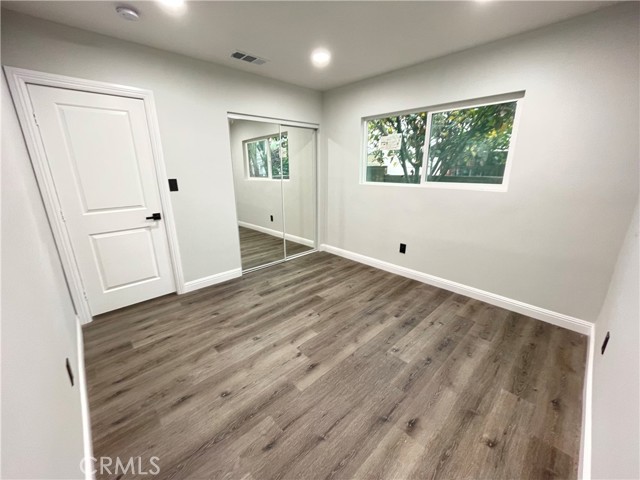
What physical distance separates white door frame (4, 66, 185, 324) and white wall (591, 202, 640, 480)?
3.31 m

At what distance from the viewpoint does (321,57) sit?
2.57 meters

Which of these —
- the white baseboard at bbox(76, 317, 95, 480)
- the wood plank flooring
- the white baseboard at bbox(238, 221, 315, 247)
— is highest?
the white baseboard at bbox(238, 221, 315, 247)

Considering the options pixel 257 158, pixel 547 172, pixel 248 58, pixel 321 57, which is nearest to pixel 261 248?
pixel 257 158

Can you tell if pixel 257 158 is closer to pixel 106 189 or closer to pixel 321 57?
pixel 321 57


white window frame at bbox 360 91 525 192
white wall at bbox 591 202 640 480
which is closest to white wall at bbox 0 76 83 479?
white wall at bbox 591 202 640 480

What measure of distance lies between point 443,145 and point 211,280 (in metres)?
3.15

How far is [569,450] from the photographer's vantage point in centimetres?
131

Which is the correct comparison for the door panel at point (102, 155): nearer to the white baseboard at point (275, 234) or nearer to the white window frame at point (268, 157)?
the white window frame at point (268, 157)

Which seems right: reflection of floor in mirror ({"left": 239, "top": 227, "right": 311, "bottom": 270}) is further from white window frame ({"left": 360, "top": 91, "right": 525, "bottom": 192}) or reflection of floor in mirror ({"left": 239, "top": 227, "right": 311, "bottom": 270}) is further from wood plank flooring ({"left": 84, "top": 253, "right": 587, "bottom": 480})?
white window frame ({"left": 360, "top": 91, "right": 525, "bottom": 192})

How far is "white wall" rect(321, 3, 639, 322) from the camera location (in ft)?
6.13

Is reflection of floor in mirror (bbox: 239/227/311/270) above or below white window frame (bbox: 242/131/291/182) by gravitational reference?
below

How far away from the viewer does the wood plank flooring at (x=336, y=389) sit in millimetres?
1285

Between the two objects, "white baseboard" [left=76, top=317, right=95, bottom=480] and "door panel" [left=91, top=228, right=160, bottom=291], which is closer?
"white baseboard" [left=76, top=317, right=95, bottom=480]

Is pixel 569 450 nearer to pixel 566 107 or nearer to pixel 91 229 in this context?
pixel 566 107
